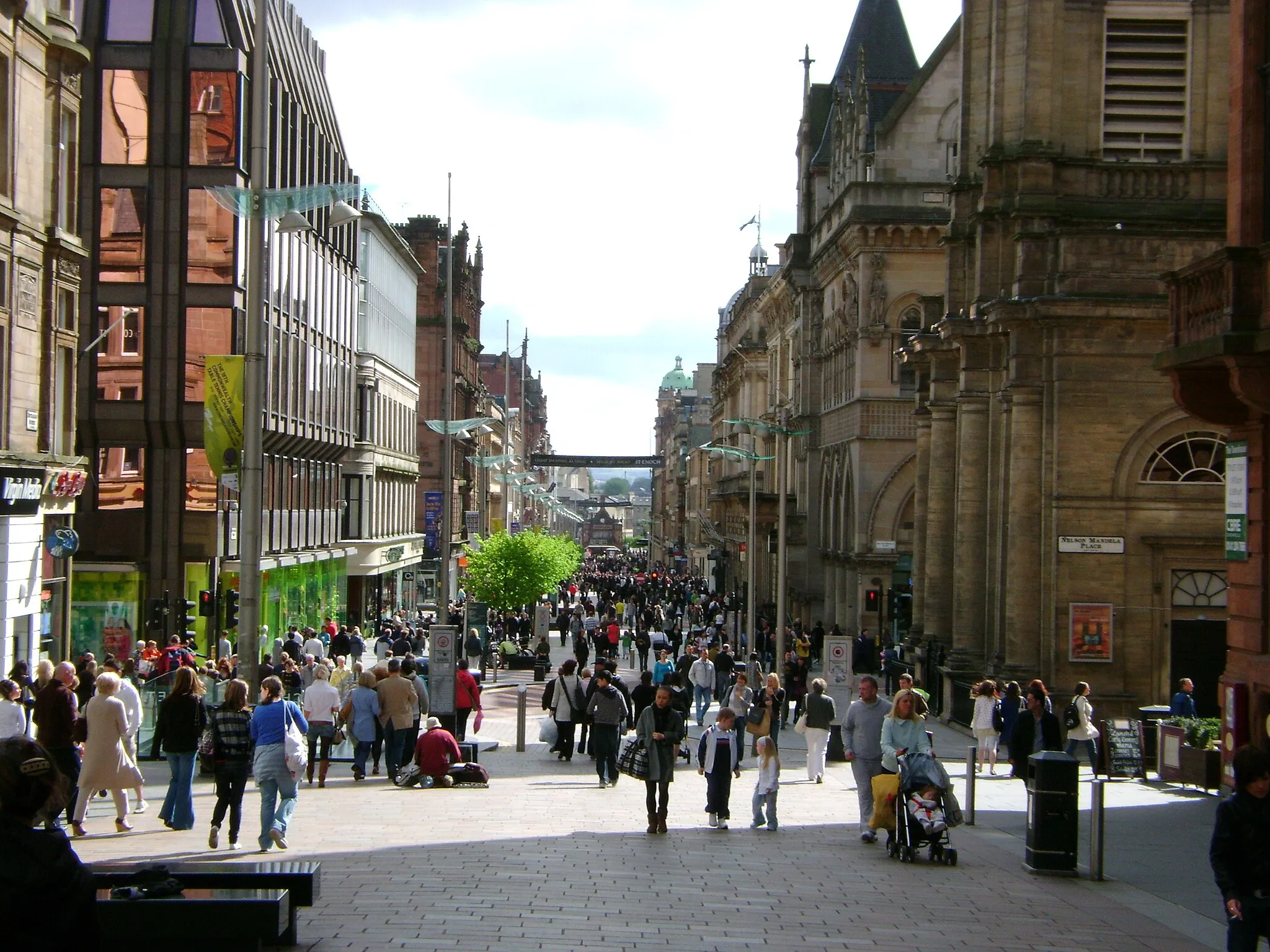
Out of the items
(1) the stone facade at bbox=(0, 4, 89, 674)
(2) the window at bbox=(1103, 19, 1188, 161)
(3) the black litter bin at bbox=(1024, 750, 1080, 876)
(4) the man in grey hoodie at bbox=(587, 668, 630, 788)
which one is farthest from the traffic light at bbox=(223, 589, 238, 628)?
(2) the window at bbox=(1103, 19, 1188, 161)

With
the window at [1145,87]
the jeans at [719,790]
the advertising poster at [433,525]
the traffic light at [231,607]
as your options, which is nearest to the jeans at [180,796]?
the jeans at [719,790]

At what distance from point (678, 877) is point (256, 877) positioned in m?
4.47

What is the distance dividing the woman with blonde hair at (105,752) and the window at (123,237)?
24.6 m

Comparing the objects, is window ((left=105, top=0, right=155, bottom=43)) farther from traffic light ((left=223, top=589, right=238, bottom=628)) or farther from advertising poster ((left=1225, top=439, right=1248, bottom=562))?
advertising poster ((left=1225, top=439, right=1248, bottom=562))

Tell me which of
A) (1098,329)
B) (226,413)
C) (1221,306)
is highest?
(1098,329)

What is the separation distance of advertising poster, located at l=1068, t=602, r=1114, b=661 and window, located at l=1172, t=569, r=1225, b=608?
4.27 ft

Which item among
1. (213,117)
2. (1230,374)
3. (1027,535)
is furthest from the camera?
(213,117)

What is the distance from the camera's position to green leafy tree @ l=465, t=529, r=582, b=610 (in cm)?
5559

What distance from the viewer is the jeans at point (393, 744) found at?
63.7ft

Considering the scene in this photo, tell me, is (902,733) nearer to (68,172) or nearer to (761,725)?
(761,725)

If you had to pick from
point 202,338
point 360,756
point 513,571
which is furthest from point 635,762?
point 513,571

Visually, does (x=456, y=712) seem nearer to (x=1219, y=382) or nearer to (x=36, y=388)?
(x=36, y=388)

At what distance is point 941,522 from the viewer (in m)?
34.5

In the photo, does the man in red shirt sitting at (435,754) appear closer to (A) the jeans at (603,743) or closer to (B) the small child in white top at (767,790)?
(A) the jeans at (603,743)
